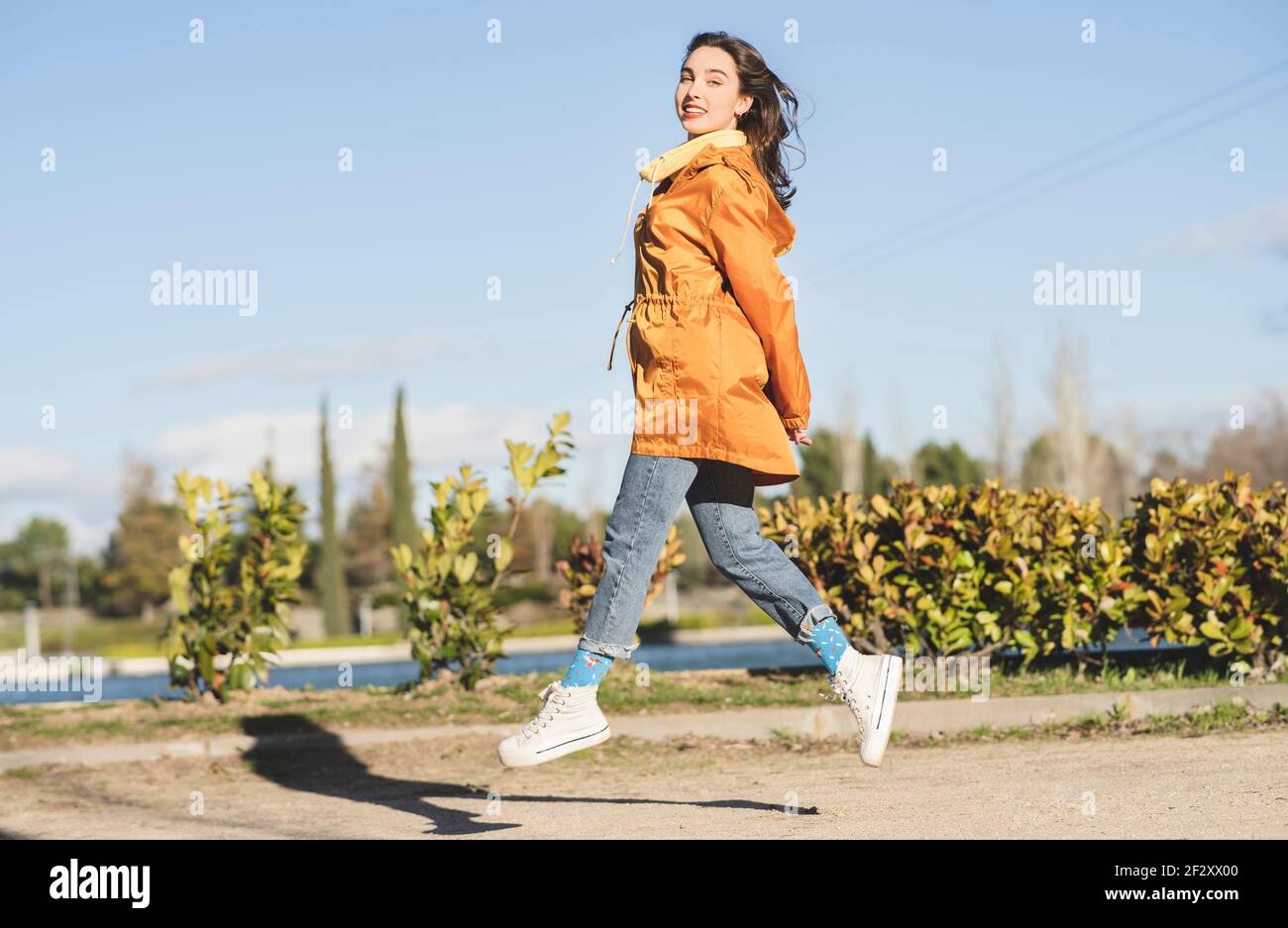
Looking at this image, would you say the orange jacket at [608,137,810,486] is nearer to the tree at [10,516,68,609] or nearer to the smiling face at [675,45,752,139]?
the smiling face at [675,45,752,139]

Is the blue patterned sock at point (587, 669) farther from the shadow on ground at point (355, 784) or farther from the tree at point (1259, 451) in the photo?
the tree at point (1259, 451)

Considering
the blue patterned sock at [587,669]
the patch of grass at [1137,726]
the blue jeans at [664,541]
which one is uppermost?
the blue jeans at [664,541]

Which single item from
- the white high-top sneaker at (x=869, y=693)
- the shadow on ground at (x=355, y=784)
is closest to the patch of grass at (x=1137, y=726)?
the shadow on ground at (x=355, y=784)

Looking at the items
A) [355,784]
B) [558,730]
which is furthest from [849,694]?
[355,784]

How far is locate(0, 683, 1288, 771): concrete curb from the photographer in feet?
21.2

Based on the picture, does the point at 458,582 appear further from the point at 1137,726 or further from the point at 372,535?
the point at 372,535

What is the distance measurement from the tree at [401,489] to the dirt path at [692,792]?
30553 millimetres

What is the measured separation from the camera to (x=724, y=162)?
12.6ft

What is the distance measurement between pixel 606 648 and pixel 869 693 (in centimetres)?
83

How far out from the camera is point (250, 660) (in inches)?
352

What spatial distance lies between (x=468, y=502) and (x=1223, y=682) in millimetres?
4860

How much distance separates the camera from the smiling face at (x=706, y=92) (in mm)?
4082

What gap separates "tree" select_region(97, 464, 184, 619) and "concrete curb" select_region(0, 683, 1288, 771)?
4736 cm

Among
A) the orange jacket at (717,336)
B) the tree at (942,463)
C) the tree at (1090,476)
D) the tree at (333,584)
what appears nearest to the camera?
the orange jacket at (717,336)
